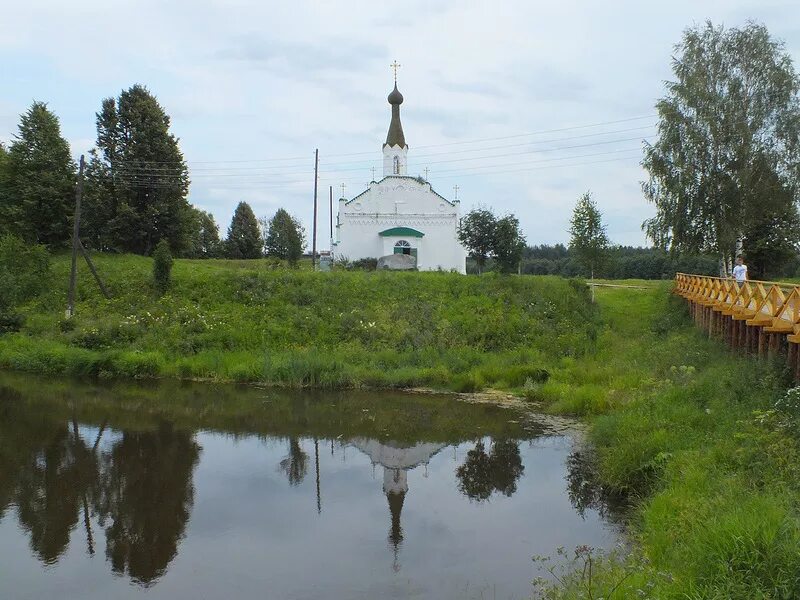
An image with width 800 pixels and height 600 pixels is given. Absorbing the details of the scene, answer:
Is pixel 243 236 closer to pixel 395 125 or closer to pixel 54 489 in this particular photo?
pixel 395 125

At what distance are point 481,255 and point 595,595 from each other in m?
26.4

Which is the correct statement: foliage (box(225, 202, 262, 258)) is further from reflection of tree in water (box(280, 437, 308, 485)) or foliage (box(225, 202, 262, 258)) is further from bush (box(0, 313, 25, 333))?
reflection of tree in water (box(280, 437, 308, 485))

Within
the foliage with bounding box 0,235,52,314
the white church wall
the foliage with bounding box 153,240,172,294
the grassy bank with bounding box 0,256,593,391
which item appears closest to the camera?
the grassy bank with bounding box 0,256,593,391

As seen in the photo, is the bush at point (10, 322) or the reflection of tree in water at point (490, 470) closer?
the reflection of tree in water at point (490, 470)

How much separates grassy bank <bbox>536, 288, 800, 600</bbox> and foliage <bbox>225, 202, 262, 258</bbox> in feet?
156

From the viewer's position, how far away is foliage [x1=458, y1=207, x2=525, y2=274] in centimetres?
3095

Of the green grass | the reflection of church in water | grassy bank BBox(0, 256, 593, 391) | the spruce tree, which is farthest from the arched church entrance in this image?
the reflection of church in water

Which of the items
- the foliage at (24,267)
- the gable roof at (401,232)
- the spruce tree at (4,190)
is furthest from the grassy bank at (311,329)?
the gable roof at (401,232)

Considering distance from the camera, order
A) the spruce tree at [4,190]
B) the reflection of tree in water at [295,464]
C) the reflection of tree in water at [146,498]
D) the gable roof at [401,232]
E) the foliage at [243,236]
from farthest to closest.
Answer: the foliage at [243,236], the gable roof at [401,232], the spruce tree at [4,190], the reflection of tree in water at [295,464], the reflection of tree in water at [146,498]

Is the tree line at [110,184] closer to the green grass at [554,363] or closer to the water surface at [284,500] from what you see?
the green grass at [554,363]

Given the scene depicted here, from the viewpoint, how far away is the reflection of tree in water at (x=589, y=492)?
10085mm

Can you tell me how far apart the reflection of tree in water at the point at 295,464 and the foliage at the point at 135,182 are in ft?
83.8

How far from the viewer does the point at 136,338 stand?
79.5ft

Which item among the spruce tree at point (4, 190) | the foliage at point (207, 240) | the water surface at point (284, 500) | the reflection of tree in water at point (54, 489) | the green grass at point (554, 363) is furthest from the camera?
the foliage at point (207, 240)
